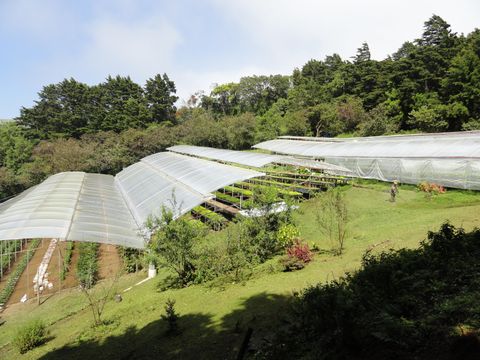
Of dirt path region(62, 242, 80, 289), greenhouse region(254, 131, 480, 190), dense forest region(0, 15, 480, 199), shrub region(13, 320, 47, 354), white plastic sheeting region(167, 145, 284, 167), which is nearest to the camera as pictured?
shrub region(13, 320, 47, 354)

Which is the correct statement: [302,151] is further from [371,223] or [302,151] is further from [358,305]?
[358,305]

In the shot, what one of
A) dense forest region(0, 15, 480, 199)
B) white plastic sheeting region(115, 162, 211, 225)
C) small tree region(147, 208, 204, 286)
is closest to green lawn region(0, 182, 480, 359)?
small tree region(147, 208, 204, 286)

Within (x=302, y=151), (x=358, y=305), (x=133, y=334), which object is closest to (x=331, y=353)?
(x=358, y=305)

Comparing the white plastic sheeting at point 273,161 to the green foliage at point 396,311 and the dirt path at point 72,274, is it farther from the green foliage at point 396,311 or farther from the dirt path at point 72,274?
the green foliage at point 396,311

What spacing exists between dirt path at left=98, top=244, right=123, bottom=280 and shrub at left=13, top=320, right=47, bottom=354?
576 cm

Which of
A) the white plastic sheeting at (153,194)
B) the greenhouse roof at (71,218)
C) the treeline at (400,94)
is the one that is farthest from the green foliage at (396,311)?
the treeline at (400,94)

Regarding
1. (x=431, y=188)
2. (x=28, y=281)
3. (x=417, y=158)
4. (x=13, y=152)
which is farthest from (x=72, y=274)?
→ (x=13, y=152)

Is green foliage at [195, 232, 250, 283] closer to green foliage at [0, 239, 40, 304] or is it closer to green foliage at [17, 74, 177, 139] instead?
green foliage at [0, 239, 40, 304]

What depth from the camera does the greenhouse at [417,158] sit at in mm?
18422

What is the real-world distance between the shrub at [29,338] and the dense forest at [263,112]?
34.7m

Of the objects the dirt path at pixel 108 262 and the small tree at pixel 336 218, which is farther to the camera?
the dirt path at pixel 108 262

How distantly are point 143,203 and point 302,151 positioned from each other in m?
18.5

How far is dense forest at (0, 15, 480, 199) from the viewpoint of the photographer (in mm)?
36594

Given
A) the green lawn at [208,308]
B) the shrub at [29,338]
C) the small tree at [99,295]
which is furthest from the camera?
the small tree at [99,295]
